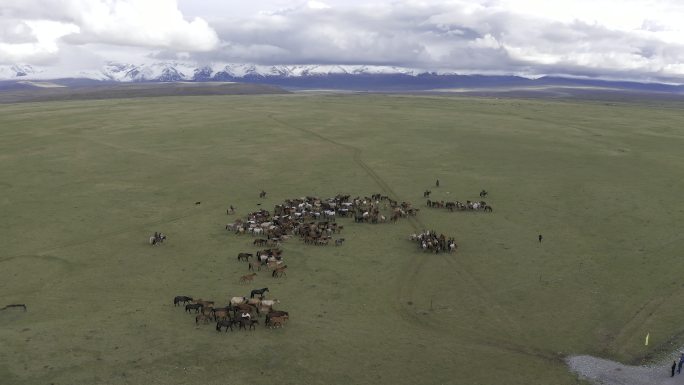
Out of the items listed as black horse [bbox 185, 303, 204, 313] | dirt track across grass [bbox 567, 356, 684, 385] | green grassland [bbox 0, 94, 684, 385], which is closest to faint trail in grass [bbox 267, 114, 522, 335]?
green grassland [bbox 0, 94, 684, 385]

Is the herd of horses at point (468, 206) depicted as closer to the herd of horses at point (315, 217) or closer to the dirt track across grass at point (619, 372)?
the herd of horses at point (315, 217)

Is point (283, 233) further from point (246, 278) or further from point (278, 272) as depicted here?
point (246, 278)

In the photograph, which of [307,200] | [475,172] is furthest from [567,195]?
[307,200]

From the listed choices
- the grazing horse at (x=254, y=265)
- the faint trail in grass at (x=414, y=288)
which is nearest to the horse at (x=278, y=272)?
the grazing horse at (x=254, y=265)

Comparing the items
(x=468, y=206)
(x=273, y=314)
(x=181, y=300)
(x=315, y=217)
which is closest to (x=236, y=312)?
(x=273, y=314)

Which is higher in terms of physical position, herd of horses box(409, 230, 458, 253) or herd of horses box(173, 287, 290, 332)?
herd of horses box(409, 230, 458, 253)

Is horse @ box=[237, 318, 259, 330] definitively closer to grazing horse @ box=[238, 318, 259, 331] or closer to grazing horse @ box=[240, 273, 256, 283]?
grazing horse @ box=[238, 318, 259, 331]

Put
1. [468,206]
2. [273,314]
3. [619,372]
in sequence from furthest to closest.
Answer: [468,206] < [273,314] < [619,372]
